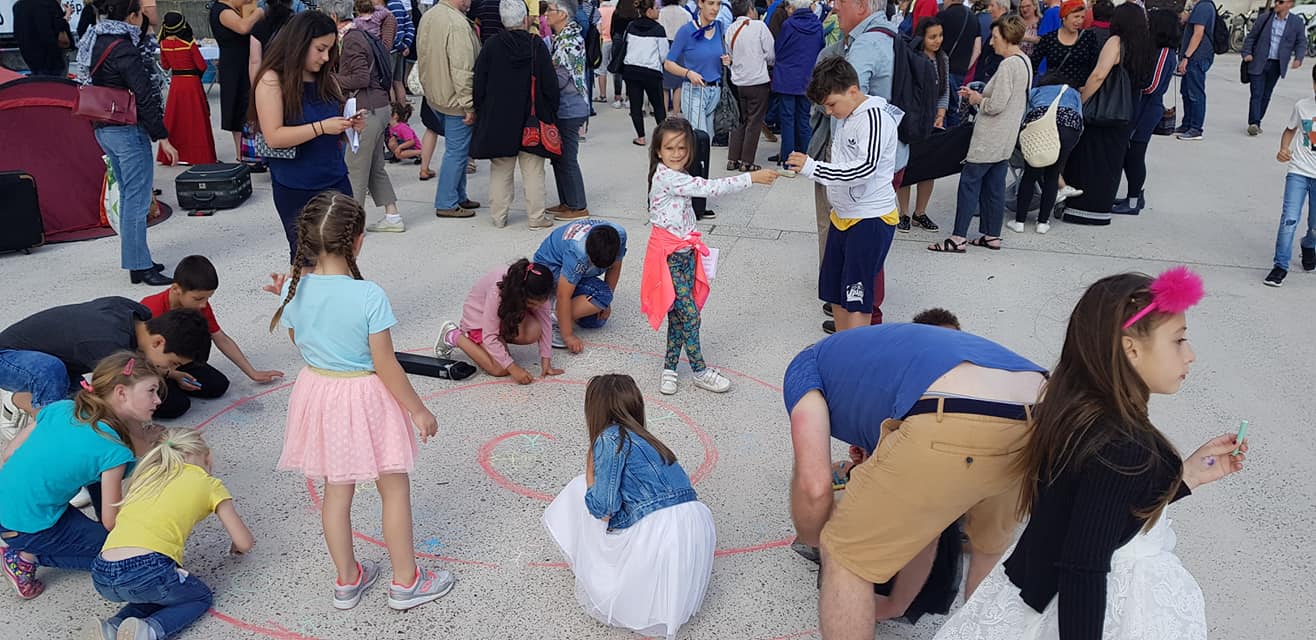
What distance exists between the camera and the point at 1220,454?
7.64ft

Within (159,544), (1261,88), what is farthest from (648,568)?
(1261,88)

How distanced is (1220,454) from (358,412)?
2.39 meters

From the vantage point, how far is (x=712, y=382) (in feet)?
16.3

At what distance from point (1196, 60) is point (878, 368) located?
422 inches

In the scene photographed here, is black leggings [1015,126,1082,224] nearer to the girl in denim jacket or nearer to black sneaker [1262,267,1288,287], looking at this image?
black sneaker [1262,267,1288,287]

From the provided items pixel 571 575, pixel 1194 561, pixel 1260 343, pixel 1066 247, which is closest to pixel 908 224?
pixel 1066 247

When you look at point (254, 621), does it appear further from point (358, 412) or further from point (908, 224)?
point (908, 224)

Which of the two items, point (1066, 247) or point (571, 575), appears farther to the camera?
point (1066, 247)

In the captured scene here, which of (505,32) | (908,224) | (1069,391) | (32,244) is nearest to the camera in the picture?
(1069,391)

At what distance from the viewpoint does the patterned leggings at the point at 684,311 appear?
4789 mm

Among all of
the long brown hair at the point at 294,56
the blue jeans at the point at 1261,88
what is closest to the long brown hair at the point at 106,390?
the long brown hair at the point at 294,56

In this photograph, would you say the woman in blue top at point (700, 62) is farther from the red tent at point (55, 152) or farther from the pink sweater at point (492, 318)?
the red tent at point (55, 152)

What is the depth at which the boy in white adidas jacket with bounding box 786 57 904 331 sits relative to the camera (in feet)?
15.7

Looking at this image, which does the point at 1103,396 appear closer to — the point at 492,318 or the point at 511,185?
the point at 492,318
